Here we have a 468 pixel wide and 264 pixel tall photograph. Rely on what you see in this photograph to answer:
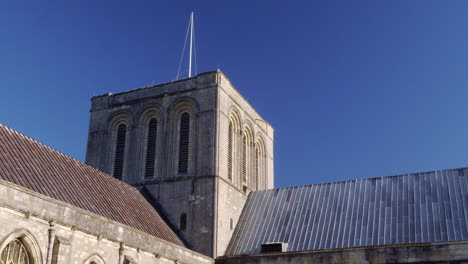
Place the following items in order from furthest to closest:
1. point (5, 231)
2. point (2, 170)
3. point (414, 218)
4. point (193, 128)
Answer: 1. point (193, 128)
2. point (414, 218)
3. point (2, 170)
4. point (5, 231)

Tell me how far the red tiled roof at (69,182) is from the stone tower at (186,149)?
269cm

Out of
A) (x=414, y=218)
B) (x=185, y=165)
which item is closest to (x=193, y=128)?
(x=185, y=165)

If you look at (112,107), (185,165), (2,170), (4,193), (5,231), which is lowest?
(5,231)

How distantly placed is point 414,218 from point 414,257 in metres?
3.44

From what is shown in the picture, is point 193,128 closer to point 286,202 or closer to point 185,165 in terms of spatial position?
point 185,165

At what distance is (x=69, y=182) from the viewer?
89.7 ft

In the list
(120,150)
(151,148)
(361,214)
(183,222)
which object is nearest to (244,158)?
(151,148)

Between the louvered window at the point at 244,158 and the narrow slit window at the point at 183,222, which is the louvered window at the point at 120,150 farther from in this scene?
the louvered window at the point at 244,158

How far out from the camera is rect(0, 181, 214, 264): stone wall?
2077 centimetres

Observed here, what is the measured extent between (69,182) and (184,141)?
1184 centimetres

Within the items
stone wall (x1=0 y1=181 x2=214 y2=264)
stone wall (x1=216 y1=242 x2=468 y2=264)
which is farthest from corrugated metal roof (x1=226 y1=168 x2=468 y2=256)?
stone wall (x1=0 y1=181 x2=214 y2=264)

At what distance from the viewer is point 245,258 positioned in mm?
33406

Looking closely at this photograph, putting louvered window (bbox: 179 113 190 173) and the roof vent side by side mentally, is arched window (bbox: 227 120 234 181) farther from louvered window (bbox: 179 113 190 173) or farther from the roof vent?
the roof vent

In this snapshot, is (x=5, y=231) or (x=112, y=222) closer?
(x=5, y=231)
